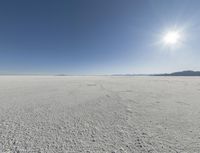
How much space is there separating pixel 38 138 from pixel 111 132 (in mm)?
1894

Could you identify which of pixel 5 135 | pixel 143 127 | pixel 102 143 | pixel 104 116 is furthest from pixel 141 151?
pixel 5 135

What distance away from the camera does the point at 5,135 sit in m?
2.86

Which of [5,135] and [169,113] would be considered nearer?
[5,135]

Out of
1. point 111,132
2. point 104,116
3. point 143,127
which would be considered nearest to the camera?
point 111,132

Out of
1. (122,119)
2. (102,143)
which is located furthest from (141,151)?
(122,119)

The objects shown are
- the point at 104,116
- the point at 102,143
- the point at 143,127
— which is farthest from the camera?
the point at 104,116

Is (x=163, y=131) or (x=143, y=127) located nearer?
(x=163, y=131)

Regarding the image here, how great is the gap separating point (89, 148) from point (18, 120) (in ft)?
9.42

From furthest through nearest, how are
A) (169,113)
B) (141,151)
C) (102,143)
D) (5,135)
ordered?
1. (169,113)
2. (5,135)
3. (102,143)
4. (141,151)

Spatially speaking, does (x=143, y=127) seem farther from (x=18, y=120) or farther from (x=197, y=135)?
(x=18, y=120)

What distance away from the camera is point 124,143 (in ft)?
8.68

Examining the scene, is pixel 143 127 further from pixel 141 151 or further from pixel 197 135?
pixel 197 135

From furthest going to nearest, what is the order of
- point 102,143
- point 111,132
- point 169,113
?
point 169,113
point 111,132
point 102,143

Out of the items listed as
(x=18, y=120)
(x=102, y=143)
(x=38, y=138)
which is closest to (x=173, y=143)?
(x=102, y=143)
